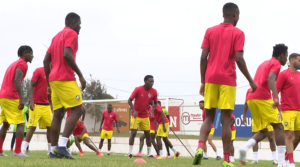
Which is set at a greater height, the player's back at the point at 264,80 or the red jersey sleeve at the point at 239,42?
the red jersey sleeve at the point at 239,42

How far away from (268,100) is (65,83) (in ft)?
12.1

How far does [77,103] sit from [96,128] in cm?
1896

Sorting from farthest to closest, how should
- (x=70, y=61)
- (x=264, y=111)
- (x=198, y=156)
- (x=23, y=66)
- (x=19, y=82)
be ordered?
(x=23, y=66) < (x=19, y=82) < (x=264, y=111) < (x=70, y=61) < (x=198, y=156)

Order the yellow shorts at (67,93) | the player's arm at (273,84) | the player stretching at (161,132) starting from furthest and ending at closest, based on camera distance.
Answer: the player stretching at (161,132), the player's arm at (273,84), the yellow shorts at (67,93)

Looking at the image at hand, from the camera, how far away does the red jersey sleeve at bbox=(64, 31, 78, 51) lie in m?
8.17

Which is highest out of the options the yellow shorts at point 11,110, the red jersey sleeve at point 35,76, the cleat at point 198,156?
the red jersey sleeve at point 35,76

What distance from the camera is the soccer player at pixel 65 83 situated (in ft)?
26.8

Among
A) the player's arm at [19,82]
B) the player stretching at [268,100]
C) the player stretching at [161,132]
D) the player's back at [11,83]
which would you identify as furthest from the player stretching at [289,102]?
the player stretching at [161,132]

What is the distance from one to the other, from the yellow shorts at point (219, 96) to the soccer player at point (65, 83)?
2.07 m

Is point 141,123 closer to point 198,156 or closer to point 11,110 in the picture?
point 11,110

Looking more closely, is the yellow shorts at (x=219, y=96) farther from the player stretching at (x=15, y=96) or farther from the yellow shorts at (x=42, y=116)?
the yellow shorts at (x=42, y=116)

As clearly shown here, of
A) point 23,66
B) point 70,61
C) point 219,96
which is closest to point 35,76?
point 23,66

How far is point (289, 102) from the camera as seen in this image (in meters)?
9.36

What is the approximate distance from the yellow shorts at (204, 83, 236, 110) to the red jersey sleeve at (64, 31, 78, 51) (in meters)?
2.40
